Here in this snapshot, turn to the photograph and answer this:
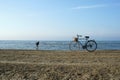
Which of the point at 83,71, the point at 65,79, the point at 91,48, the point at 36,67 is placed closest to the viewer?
the point at 65,79

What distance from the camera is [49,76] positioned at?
41.2 ft

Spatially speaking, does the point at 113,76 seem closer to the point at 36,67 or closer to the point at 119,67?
the point at 119,67

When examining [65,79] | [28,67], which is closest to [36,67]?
[28,67]

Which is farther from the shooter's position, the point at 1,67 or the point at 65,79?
the point at 1,67

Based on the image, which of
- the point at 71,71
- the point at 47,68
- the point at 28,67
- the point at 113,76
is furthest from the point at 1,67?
the point at 113,76

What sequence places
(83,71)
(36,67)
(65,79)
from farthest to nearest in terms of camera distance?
1. (36,67)
2. (83,71)
3. (65,79)

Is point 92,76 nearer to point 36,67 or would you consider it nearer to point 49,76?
point 49,76

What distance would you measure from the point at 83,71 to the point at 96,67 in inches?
38.0

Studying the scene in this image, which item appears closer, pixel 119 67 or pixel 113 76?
pixel 113 76

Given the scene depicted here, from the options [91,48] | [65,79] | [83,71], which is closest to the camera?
[65,79]

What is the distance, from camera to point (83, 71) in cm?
1296

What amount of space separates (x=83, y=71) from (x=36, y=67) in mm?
2535

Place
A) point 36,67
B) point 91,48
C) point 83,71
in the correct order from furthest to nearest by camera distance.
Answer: point 91,48 → point 36,67 → point 83,71

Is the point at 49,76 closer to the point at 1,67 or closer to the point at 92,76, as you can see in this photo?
the point at 92,76
